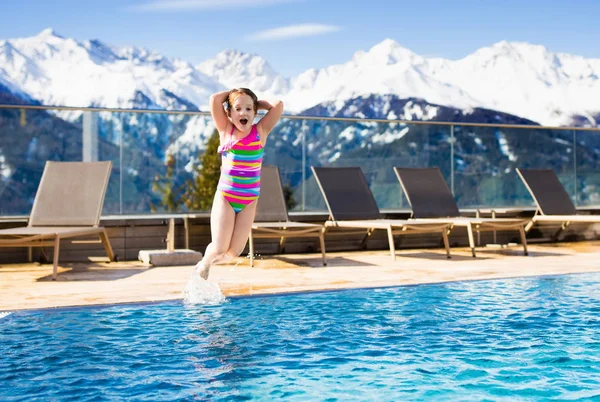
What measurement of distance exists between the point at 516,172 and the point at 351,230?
283 centimetres

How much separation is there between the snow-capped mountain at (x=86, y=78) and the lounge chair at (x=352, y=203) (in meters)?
30.0

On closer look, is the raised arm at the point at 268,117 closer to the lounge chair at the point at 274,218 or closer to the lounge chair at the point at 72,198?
the lounge chair at the point at 274,218

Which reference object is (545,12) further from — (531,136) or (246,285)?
(246,285)

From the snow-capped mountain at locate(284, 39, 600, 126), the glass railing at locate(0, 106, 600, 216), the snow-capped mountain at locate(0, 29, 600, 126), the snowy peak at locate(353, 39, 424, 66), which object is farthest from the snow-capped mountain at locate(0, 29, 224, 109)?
the glass railing at locate(0, 106, 600, 216)

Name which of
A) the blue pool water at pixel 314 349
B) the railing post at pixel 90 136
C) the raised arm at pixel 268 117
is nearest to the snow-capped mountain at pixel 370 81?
the railing post at pixel 90 136

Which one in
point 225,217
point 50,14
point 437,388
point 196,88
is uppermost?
point 50,14

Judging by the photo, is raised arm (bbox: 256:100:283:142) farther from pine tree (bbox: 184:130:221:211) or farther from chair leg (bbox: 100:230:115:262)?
pine tree (bbox: 184:130:221:211)

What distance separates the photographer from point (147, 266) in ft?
24.6

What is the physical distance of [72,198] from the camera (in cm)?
753

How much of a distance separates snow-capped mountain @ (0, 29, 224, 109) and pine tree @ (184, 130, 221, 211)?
29.6 metres

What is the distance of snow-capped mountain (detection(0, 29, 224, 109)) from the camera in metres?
39.2

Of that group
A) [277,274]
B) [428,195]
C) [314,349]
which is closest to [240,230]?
[314,349]

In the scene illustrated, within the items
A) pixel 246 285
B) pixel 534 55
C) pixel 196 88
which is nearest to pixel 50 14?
pixel 196 88

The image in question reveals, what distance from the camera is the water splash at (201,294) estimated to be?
16.2ft
